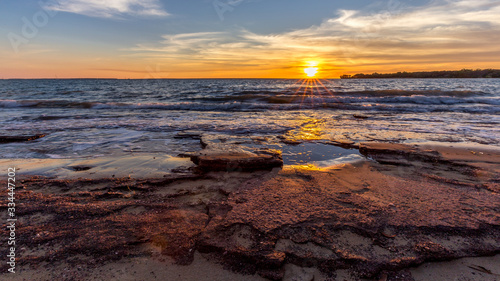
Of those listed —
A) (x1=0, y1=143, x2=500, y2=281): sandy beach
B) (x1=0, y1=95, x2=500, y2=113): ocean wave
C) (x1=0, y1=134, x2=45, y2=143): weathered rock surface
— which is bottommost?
(x1=0, y1=143, x2=500, y2=281): sandy beach

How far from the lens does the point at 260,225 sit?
2.28 meters

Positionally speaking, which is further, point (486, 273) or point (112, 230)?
point (112, 230)

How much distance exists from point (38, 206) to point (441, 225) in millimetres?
4177

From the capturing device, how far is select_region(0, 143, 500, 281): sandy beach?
185 centimetres

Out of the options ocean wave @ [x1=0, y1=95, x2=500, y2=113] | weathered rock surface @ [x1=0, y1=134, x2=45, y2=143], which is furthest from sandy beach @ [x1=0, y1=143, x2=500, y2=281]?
ocean wave @ [x1=0, y1=95, x2=500, y2=113]

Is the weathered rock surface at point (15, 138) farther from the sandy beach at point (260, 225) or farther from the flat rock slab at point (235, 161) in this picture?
the flat rock slab at point (235, 161)

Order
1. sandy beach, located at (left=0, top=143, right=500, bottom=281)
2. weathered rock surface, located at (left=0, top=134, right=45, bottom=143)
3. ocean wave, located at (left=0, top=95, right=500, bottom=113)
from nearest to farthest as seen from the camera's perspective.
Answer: sandy beach, located at (left=0, top=143, right=500, bottom=281) → weathered rock surface, located at (left=0, top=134, right=45, bottom=143) → ocean wave, located at (left=0, top=95, right=500, bottom=113)

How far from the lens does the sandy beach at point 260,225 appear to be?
1849 millimetres

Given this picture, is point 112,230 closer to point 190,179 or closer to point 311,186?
point 190,179

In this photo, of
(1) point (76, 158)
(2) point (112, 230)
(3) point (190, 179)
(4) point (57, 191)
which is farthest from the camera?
(1) point (76, 158)

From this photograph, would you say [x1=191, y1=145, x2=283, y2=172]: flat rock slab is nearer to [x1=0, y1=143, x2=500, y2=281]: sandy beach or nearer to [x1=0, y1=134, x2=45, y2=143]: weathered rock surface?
[x1=0, y1=143, x2=500, y2=281]: sandy beach

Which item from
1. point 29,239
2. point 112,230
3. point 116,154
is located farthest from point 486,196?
point 116,154

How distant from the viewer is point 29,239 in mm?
2109

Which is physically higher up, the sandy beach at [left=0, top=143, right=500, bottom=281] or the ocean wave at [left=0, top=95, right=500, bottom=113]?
the ocean wave at [left=0, top=95, right=500, bottom=113]
